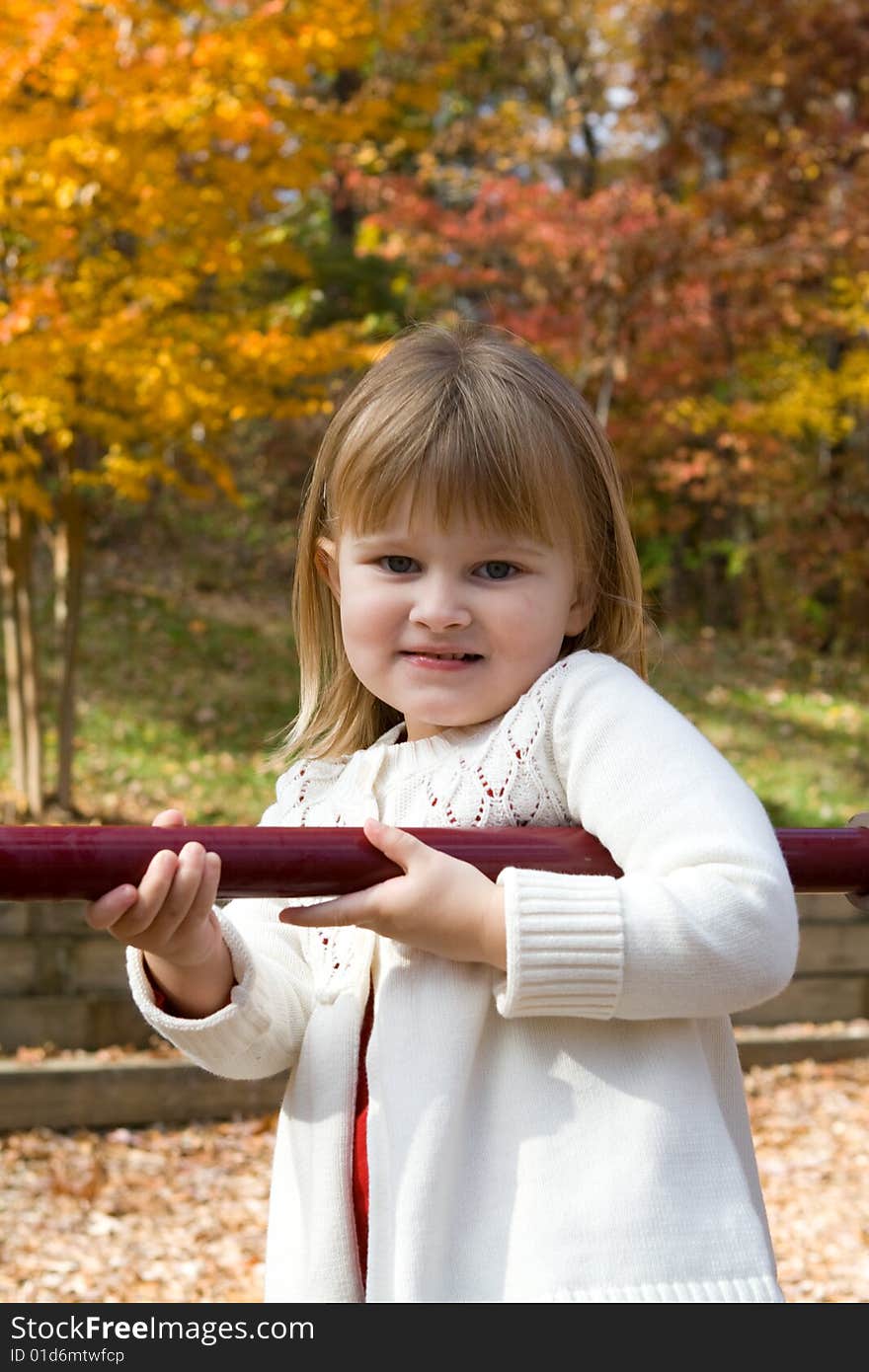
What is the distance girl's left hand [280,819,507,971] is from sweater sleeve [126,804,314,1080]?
24 cm

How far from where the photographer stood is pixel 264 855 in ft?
4.07

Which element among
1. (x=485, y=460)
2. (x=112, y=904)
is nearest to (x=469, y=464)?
(x=485, y=460)

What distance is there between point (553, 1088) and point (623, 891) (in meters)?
0.21

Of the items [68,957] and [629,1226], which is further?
[68,957]

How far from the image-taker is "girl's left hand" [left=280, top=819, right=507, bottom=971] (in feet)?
4.20

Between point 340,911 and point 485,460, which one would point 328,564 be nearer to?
point 485,460

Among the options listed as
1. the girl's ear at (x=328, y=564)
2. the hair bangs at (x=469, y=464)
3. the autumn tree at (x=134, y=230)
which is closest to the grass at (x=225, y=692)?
the autumn tree at (x=134, y=230)

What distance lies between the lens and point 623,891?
1305mm

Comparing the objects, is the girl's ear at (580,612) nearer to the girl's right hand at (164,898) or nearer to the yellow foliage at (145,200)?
the girl's right hand at (164,898)

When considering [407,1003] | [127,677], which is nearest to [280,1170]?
[407,1003]

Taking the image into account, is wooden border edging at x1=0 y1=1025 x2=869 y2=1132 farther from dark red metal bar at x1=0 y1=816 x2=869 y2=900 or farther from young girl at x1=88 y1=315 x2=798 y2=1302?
dark red metal bar at x1=0 y1=816 x2=869 y2=900

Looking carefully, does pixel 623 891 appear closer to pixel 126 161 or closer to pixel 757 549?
pixel 126 161

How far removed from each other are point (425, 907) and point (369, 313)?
12698mm

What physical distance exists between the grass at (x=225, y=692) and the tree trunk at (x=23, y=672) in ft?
0.57
